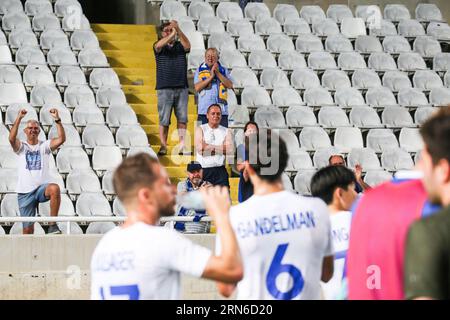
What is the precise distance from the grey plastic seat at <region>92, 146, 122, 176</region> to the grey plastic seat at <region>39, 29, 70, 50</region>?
2.62 m

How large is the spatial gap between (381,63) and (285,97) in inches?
85.5

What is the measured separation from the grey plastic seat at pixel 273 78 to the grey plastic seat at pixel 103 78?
211 centimetres

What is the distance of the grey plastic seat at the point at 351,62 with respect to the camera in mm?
17641

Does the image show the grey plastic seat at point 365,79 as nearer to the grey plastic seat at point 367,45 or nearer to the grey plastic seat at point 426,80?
the grey plastic seat at point 426,80

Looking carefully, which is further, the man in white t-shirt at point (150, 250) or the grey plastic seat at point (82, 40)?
the grey plastic seat at point (82, 40)

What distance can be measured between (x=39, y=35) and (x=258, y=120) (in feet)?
11.4

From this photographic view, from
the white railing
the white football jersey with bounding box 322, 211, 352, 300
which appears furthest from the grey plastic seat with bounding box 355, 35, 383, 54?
the white football jersey with bounding box 322, 211, 352, 300

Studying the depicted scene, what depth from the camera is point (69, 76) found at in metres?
15.7

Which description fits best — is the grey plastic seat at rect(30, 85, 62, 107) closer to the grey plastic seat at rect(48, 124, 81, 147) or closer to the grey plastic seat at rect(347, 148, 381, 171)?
the grey plastic seat at rect(48, 124, 81, 147)

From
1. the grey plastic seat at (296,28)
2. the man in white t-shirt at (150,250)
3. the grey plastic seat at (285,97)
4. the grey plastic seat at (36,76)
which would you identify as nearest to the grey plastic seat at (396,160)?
the grey plastic seat at (285,97)

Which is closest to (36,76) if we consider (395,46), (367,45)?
(367,45)

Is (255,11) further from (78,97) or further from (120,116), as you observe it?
(78,97)
